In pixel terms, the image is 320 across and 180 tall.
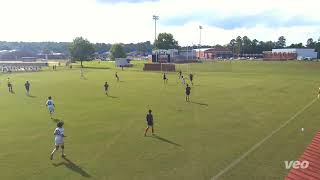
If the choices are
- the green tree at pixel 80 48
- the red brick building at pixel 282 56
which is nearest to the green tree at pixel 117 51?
the green tree at pixel 80 48

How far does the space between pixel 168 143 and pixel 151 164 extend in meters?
3.62

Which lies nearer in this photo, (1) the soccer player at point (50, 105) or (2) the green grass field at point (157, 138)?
(2) the green grass field at point (157, 138)

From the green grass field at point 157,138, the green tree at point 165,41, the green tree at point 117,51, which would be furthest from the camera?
the green tree at point 165,41

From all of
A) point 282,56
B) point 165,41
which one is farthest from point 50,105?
point 165,41

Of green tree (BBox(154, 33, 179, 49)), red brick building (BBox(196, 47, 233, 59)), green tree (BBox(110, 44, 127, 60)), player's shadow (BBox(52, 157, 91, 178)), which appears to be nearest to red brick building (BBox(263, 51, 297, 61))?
red brick building (BBox(196, 47, 233, 59))

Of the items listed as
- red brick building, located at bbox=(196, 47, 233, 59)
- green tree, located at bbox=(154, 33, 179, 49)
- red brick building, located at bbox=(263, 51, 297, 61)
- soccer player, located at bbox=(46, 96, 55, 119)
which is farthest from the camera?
red brick building, located at bbox=(196, 47, 233, 59)

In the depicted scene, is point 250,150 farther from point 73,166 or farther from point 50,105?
point 50,105

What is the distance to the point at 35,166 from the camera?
655 inches

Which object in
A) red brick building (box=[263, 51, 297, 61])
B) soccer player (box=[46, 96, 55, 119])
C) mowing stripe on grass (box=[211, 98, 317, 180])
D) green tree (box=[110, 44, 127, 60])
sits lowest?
mowing stripe on grass (box=[211, 98, 317, 180])

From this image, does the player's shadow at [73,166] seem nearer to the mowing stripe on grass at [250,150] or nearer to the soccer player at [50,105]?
the mowing stripe on grass at [250,150]

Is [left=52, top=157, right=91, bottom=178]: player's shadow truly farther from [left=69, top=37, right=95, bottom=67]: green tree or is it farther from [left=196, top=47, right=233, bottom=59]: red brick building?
[left=196, top=47, right=233, bottom=59]: red brick building

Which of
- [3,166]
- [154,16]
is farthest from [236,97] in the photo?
[154,16]

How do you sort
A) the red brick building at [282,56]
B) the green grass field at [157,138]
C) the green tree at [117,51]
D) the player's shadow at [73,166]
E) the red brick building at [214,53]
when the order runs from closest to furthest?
the player's shadow at [73,166], the green grass field at [157,138], the red brick building at [282,56], the green tree at [117,51], the red brick building at [214,53]

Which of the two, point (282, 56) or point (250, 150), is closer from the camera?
point (250, 150)
